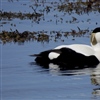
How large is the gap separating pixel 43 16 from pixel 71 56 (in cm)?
780

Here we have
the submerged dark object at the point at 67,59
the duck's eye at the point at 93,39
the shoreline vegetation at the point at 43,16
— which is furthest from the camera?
the shoreline vegetation at the point at 43,16

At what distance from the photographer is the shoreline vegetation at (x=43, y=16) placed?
2086 cm

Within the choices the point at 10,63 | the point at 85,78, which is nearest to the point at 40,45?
the point at 10,63

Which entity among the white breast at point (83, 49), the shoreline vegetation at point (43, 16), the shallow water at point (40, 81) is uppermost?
the shoreline vegetation at point (43, 16)

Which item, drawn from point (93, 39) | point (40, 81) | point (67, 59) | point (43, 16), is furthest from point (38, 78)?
point (43, 16)

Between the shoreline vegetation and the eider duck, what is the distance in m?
2.83

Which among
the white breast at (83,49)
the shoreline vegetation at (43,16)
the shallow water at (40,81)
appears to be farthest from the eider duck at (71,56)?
the shoreline vegetation at (43,16)

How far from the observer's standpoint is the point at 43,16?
82.6 ft

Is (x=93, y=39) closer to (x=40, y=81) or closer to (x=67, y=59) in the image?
(x=67, y=59)

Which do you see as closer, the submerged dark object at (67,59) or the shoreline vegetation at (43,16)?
the submerged dark object at (67,59)

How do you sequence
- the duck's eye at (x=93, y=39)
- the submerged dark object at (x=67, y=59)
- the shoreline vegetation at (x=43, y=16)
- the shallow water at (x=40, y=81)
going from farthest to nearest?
the shoreline vegetation at (x=43, y=16) < the duck's eye at (x=93, y=39) < the submerged dark object at (x=67, y=59) < the shallow water at (x=40, y=81)

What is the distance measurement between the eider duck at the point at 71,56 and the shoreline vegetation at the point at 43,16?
9.29 ft

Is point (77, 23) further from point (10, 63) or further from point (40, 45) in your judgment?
point (10, 63)

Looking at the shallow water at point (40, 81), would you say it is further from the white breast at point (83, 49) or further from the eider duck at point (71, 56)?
the white breast at point (83, 49)
